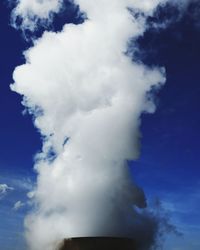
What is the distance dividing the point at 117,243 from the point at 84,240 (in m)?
3.64

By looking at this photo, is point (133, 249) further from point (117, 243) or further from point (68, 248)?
point (68, 248)

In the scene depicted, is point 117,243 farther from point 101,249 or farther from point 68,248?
point 68,248

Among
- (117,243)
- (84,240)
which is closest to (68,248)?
(84,240)

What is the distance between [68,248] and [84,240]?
8.31 ft

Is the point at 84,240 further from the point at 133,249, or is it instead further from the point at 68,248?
the point at 133,249

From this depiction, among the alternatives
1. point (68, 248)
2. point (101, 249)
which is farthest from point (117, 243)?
point (68, 248)

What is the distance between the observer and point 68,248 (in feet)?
148

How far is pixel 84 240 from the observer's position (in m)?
43.9

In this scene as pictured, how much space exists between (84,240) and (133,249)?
5.82 meters

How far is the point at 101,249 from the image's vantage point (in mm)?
43375

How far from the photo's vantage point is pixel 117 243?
43625 mm

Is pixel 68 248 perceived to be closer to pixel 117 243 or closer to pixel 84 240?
pixel 84 240

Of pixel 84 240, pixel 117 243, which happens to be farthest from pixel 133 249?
pixel 84 240

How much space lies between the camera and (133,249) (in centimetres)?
4519
